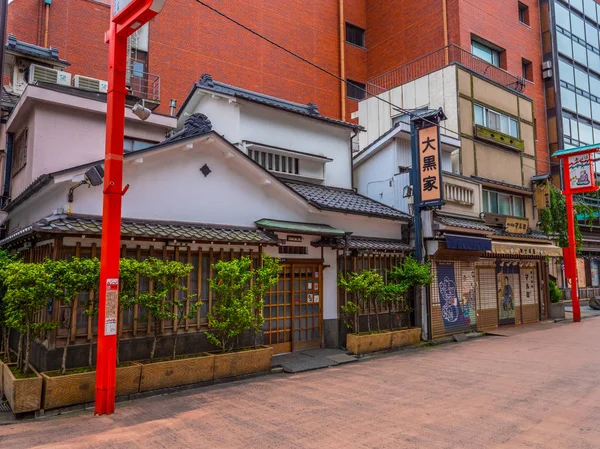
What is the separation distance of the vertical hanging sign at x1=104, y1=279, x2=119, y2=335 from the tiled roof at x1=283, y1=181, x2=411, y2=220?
20.3 feet

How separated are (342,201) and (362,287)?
128 inches

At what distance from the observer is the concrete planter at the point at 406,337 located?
44.3ft

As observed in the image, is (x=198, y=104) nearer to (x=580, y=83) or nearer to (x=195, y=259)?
(x=195, y=259)

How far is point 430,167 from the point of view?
579 inches

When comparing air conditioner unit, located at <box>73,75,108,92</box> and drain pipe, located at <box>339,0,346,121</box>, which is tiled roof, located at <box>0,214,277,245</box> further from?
drain pipe, located at <box>339,0,346,121</box>

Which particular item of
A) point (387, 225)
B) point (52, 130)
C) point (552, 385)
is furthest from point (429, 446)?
point (52, 130)

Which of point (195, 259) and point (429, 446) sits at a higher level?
point (195, 259)

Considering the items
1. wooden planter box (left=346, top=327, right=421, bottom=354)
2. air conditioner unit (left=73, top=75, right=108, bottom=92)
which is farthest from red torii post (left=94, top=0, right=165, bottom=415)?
air conditioner unit (left=73, top=75, right=108, bottom=92)

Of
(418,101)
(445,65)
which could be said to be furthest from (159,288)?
(445,65)

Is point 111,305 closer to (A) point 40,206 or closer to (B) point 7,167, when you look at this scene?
(A) point 40,206

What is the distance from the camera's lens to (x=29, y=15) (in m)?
22.1

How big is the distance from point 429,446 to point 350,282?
6.77 meters

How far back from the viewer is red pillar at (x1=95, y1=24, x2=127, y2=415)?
713 centimetres

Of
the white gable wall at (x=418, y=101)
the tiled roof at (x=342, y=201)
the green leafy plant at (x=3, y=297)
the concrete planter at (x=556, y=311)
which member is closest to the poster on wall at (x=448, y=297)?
the tiled roof at (x=342, y=201)
